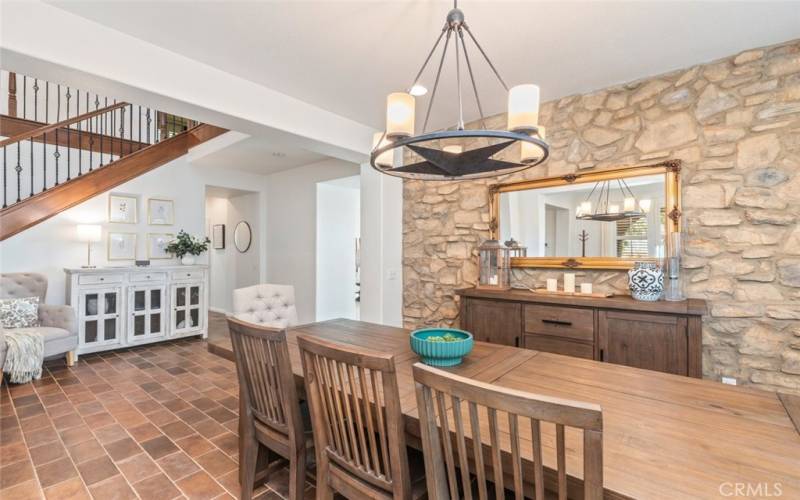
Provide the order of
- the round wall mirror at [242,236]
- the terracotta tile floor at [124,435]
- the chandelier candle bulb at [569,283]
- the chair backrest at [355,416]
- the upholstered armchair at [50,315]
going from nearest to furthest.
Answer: the chair backrest at [355,416], the terracotta tile floor at [124,435], the chandelier candle bulb at [569,283], the upholstered armchair at [50,315], the round wall mirror at [242,236]

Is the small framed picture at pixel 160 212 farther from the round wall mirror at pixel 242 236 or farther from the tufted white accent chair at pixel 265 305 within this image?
the tufted white accent chair at pixel 265 305

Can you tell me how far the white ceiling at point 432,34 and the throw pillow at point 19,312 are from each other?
3.14m

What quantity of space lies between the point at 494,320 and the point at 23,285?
192 inches

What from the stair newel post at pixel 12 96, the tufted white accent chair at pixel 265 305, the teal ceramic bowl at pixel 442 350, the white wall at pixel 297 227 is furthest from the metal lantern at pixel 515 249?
the stair newel post at pixel 12 96

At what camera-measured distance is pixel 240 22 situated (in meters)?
2.17

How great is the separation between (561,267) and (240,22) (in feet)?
9.69

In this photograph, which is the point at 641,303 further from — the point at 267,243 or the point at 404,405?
the point at 267,243

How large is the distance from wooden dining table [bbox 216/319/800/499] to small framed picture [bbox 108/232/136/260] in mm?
4379

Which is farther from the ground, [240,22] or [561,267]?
[240,22]

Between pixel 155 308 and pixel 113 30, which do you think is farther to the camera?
pixel 155 308

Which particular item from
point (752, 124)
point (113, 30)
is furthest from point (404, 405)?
point (752, 124)

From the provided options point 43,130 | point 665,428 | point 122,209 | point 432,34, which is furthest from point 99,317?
point 665,428

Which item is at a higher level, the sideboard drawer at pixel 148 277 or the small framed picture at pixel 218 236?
the small framed picture at pixel 218 236

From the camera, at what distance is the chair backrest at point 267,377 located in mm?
1541
